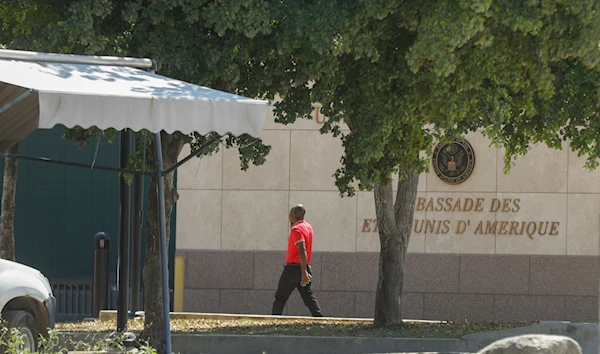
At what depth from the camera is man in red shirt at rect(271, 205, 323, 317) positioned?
50.0 ft

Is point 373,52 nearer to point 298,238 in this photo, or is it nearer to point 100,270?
point 298,238

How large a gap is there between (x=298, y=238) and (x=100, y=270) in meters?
2.79

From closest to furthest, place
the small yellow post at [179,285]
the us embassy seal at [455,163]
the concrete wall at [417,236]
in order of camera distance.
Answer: the concrete wall at [417,236]
the us embassy seal at [455,163]
the small yellow post at [179,285]

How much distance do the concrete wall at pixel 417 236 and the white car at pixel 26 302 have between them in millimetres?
8611

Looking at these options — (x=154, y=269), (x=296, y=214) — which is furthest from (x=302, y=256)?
(x=154, y=269)

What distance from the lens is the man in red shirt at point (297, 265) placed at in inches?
600

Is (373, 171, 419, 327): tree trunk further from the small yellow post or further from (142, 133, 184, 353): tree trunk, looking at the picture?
the small yellow post

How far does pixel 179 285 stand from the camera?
1867 cm

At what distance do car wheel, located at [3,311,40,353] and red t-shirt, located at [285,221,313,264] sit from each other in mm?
5845

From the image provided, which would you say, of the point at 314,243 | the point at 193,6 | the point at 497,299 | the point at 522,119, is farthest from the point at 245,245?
the point at 193,6

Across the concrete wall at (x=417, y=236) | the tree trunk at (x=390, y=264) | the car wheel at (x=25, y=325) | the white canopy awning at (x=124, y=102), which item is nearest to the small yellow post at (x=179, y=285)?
the concrete wall at (x=417, y=236)

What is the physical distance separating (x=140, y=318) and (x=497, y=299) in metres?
6.26

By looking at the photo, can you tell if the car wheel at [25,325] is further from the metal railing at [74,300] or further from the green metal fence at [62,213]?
the green metal fence at [62,213]

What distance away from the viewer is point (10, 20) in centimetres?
1284
